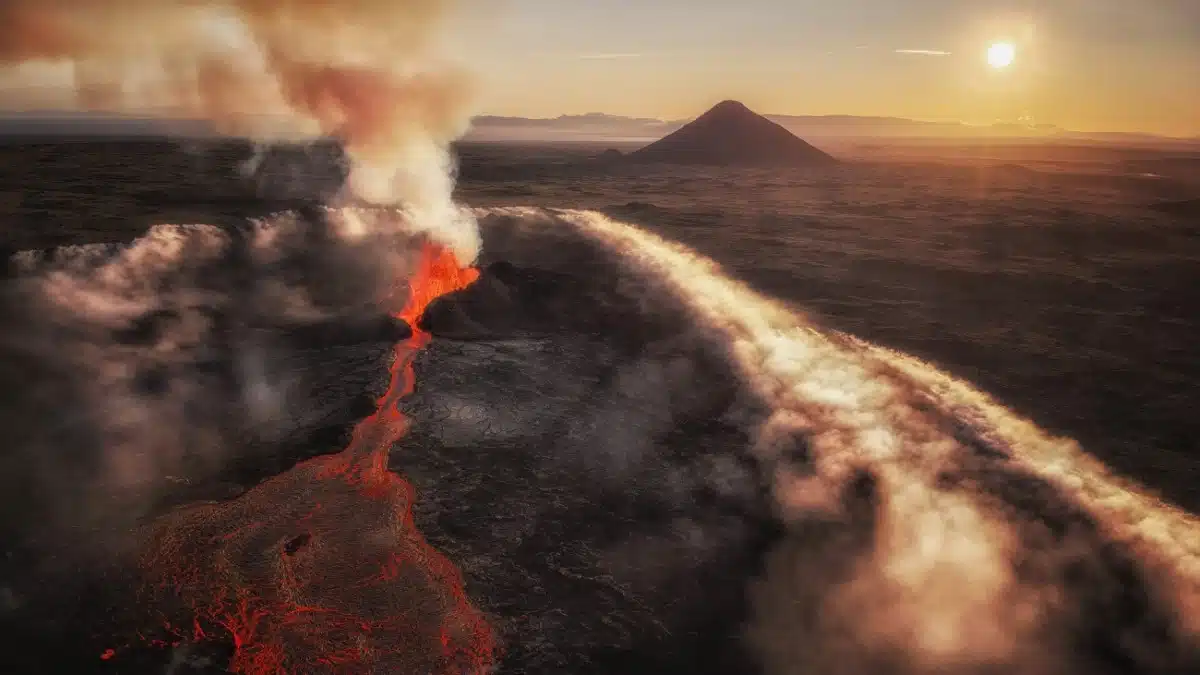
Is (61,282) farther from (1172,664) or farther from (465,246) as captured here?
(1172,664)

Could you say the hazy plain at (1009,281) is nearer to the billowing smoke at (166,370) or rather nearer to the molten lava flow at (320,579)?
the molten lava flow at (320,579)

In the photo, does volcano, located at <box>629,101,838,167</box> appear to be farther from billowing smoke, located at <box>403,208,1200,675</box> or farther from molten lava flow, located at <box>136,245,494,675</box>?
molten lava flow, located at <box>136,245,494,675</box>

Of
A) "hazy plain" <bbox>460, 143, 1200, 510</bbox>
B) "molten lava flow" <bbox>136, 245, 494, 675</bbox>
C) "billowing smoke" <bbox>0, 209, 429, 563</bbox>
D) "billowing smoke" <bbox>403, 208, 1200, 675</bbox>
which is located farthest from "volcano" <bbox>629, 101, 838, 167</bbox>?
"molten lava flow" <bbox>136, 245, 494, 675</bbox>

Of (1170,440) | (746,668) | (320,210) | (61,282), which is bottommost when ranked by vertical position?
(746,668)

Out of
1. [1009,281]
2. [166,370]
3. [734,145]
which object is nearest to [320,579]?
[166,370]

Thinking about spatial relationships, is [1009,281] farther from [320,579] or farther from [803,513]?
[320,579]

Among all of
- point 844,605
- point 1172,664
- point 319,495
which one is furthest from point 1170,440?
point 319,495
